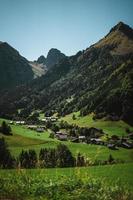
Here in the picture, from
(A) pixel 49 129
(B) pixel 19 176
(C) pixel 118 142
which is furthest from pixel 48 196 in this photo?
(A) pixel 49 129

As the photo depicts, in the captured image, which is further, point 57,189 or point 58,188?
point 58,188

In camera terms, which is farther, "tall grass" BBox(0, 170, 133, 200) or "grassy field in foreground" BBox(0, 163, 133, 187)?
"grassy field in foreground" BBox(0, 163, 133, 187)

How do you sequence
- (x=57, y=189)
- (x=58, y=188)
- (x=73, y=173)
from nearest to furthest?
1. (x=57, y=189)
2. (x=58, y=188)
3. (x=73, y=173)

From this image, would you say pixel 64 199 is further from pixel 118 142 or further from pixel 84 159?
pixel 118 142

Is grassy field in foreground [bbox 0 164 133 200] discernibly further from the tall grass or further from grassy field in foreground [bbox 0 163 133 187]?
grassy field in foreground [bbox 0 163 133 187]

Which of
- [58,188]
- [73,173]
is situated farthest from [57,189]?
[73,173]

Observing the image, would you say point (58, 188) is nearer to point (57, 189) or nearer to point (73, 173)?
point (57, 189)

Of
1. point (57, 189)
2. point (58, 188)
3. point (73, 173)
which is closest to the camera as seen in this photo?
point (57, 189)

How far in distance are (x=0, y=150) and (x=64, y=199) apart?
69080 millimetres

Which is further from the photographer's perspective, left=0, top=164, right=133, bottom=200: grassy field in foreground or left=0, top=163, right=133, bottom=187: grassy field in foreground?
left=0, top=163, right=133, bottom=187: grassy field in foreground

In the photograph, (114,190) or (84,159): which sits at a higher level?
(84,159)

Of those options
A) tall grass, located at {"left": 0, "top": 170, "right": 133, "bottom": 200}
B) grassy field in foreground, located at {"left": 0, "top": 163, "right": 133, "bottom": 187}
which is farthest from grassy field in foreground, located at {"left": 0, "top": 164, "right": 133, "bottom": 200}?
grassy field in foreground, located at {"left": 0, "top": 163, "right": 133, "bottom": 187}

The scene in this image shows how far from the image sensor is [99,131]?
581 feet

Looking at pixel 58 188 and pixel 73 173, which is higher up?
pixel 73 173
